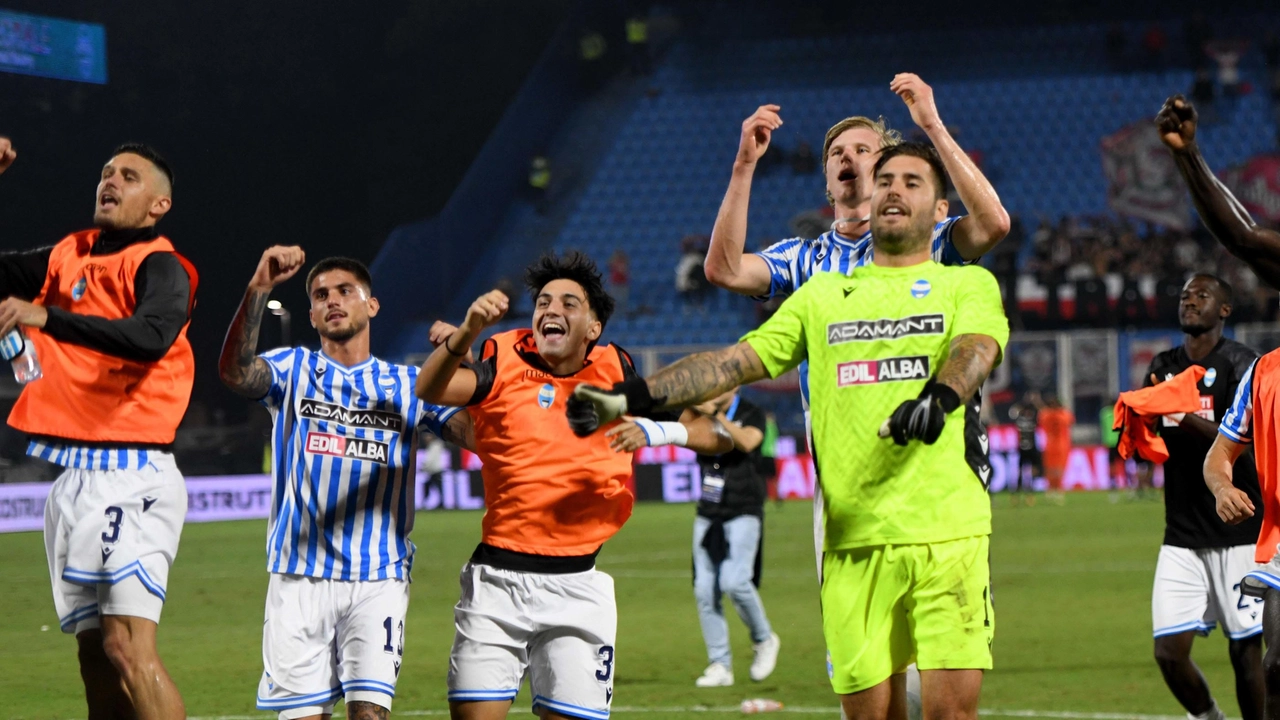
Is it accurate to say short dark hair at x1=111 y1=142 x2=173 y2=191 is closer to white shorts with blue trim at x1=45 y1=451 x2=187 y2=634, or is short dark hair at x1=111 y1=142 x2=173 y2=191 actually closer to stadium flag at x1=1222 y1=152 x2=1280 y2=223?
white shorts with blue trim at x1=45 y1=451 x2=187 y2=634

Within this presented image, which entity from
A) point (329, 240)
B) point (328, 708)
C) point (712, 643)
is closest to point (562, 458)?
point (328, 708)

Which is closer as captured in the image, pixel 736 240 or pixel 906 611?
pixel 906 611

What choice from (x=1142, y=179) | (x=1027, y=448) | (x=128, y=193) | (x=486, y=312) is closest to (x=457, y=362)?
(x=486, y=312)

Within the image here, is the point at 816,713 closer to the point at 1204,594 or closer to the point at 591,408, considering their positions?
the point at 1204,594

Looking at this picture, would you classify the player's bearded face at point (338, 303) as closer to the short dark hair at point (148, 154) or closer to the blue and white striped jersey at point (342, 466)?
the blue and white striped jersey at point (342, 466)

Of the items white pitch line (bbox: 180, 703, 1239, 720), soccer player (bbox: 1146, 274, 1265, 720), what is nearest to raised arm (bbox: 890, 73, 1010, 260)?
soccer player (bbox: 1146, 274, 1265, 720)

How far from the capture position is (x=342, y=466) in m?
5.85

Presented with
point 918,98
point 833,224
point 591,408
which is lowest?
point 591,408

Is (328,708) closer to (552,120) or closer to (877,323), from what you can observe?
(877,323)

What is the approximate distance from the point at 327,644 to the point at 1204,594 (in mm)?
4607

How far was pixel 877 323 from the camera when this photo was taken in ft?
15.5

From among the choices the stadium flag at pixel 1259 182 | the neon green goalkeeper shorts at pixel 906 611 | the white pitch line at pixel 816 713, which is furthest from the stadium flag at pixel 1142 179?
the neon green goalkeeper shorts at pixel 906 611

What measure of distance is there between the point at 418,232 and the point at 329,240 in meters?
4.56

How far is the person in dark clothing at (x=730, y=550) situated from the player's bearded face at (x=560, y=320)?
4.02 m
